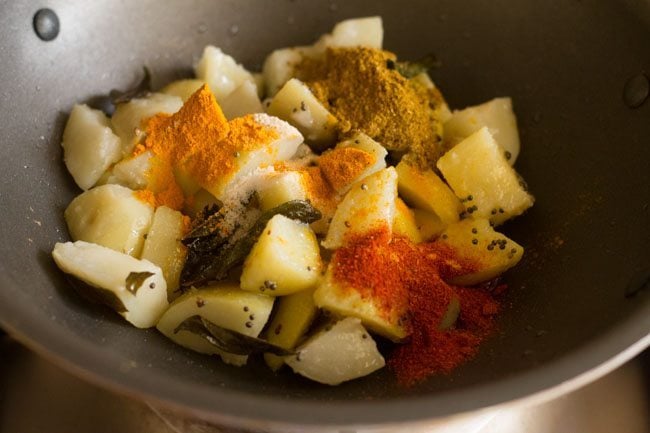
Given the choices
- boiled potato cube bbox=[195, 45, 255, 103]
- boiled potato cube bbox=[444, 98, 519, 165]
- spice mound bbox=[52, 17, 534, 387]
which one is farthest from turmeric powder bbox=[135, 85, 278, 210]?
boiled potato cube bbox=[444, 98, 519, 165]

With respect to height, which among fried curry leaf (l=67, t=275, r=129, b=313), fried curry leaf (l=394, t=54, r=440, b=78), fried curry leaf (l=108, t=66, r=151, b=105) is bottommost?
fried curry leaf (l=67, t=275, r=129, b=313)

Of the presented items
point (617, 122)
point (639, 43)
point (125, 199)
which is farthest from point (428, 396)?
point (639, 43)

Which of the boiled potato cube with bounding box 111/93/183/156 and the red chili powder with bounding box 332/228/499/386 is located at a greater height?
the red chili powder with bounding box 332/228/499/386

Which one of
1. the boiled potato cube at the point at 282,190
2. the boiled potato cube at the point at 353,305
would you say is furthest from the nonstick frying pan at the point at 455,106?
the boiled potato cube at the point at 282,190

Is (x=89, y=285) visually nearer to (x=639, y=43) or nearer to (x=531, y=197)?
(x=531, y=197)

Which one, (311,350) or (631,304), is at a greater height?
(631,304)

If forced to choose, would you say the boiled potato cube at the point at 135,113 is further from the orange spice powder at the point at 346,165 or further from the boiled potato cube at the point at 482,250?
the boiled potato cube at the point at 482,250

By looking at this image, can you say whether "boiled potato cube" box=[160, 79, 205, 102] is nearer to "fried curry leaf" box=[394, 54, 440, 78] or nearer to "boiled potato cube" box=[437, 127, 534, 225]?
"fried curry leaf" box=[394, 54, 440, 78]

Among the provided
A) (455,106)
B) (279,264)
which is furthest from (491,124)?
(279,264)
